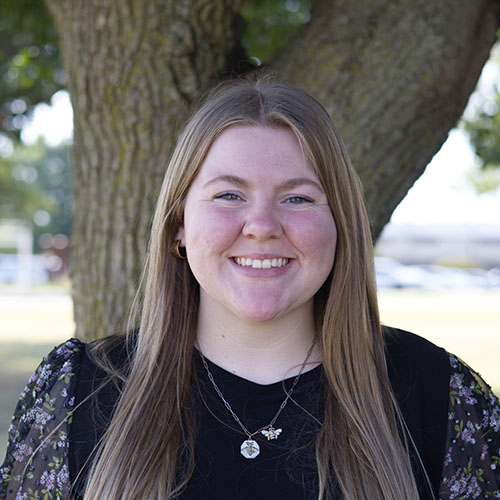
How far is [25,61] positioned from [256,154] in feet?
19.1

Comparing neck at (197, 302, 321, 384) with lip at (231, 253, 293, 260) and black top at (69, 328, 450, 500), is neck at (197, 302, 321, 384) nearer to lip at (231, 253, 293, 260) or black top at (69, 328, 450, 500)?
black top at (69, 328, 450, 500)

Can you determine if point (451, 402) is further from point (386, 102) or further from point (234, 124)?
point (386, 102)

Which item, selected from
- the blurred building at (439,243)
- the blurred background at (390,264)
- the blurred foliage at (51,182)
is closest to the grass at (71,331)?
the blurred background at (390,264)

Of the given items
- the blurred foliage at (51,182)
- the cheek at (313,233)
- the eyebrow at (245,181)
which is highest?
the blurred foliage at (51,182)

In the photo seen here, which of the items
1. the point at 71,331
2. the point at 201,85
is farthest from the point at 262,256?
the point at 71,331

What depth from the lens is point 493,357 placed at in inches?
484

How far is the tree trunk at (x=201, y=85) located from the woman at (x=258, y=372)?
3.14 feet

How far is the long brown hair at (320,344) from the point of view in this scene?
2.24 metres

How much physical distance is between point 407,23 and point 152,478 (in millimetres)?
2256

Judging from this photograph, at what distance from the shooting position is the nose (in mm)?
2199

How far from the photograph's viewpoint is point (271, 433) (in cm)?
232

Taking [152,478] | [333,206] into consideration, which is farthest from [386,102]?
[152,478]

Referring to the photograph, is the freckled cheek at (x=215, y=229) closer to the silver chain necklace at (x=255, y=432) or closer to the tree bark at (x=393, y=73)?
the silver chain necklace at (x=255, y=432)

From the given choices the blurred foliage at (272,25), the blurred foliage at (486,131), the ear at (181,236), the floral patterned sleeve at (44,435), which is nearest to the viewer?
the floral patterned sleeve at (44,435)
